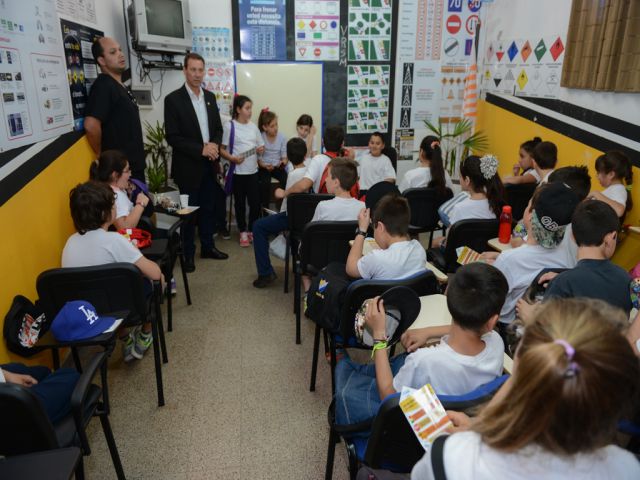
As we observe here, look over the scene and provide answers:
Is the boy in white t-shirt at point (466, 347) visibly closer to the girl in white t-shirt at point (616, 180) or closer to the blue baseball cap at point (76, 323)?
the blue baseball cap at point (76, 323)

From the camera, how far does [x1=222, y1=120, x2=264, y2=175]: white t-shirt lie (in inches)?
187

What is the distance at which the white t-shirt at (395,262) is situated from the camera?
6.98 feet

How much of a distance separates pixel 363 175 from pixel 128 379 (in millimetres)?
3044

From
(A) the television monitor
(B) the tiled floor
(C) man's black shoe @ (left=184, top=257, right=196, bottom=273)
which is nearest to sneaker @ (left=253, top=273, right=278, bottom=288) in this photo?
(B) the tiled floor


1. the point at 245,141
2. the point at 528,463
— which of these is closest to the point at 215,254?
the point at 245,141

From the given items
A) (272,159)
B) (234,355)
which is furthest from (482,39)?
(234,355)

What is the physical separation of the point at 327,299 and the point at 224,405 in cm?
91

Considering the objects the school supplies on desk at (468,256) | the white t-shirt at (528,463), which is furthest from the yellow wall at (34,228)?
the school supplies on desk at (468,256)

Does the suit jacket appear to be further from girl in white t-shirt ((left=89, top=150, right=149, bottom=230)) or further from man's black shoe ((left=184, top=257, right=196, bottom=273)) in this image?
girl in white t-shirt ((left=89, top=150, right=149, bottom=230))

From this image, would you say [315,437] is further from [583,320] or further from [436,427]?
[583,320]

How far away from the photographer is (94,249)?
229cm

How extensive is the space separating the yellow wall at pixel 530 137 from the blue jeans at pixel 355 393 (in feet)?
8.07

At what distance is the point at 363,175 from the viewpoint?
4.84 meters

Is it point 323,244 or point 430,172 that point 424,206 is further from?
point 323,244
